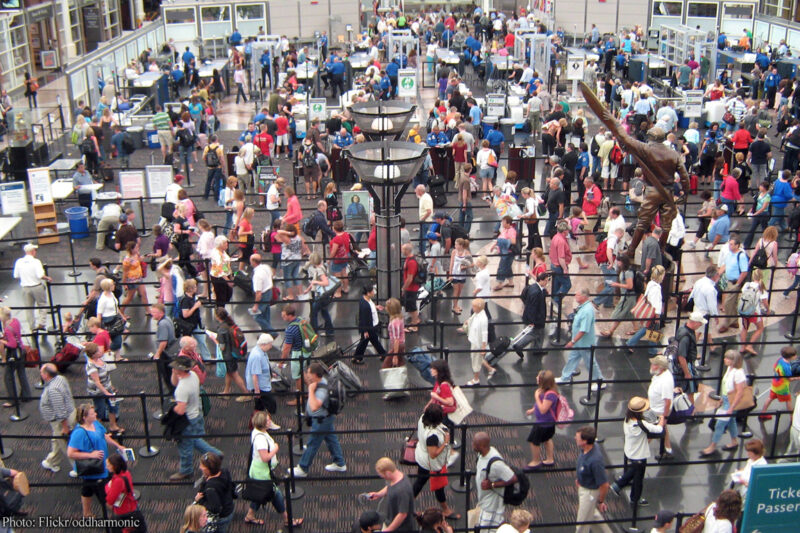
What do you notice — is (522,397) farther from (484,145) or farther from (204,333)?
(484,145)

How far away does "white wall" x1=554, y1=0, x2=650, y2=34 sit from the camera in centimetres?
4488

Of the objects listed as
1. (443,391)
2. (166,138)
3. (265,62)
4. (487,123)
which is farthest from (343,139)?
(265,62)

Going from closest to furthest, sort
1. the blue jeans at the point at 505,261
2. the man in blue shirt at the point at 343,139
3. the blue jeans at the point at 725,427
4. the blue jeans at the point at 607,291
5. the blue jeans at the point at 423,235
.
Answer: the blue jeans at the point at 725,427 → the blue jeans at the point at 607,291 → the blue jeans at the point at 505,261 → the blue jeans at the point at 423,235 → the man in blue shirt at the point at 343,139

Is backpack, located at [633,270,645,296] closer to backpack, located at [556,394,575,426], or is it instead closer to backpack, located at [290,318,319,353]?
backpack, located at [556,394,575,426]

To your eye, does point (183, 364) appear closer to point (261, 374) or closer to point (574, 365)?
point (261, 374)

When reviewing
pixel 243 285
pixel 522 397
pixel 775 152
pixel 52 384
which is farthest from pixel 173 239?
pixel 775 152

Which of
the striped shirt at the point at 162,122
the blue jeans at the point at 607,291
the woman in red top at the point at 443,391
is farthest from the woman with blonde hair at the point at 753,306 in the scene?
the striped shirt at the point at 162,122

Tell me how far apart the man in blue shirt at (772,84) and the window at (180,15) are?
25.4 metres

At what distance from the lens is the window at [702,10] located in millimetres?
43469

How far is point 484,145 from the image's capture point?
70.1ft

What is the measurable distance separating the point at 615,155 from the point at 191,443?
45.6ft

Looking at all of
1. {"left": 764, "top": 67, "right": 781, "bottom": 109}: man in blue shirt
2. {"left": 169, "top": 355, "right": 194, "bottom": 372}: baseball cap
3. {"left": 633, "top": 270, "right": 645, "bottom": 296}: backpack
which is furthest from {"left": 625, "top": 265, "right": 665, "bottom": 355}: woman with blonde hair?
{"left": 764, "top": 67, "right": 781, "bottom": 109}: man in blue shirt

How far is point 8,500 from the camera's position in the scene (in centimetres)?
959

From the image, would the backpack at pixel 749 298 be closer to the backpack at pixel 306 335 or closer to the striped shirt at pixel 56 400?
the backpack at pixel 306 335
